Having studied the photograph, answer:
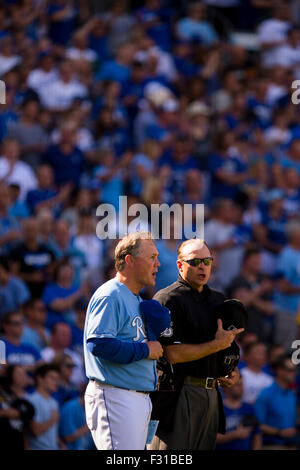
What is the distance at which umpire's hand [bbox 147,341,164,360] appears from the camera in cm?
489

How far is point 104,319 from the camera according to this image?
191 inches

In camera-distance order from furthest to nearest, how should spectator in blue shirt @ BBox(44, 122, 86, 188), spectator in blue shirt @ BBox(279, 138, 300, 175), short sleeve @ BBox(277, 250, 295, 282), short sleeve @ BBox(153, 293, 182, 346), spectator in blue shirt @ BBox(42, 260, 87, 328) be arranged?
spectator in blue shirt @ BBox(279, 138, 300, 175) < short sleeve @ BBox(277, 250, 295, 282) < spectator in blue shirt @ BBox(44, 122, 86, 188) < spectator in blue shirt @ BBox(42, 260, 87, 328) < short sleeve @ BBox(153, 293, 182, 346)

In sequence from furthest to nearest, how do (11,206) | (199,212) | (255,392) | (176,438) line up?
1. (199,212)
2. (11,206)
3. (255,392)
4. (176,438)

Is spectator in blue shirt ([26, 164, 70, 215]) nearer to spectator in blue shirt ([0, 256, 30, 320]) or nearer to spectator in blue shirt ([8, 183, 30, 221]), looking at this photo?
spectator in blue shirt ([8, 183, 30, 221])

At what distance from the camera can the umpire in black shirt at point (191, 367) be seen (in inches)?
211

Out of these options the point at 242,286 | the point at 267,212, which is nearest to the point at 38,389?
the point at 242,286

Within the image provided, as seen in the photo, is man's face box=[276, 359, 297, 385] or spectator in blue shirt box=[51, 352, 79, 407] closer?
spectator in blue shirt box=[51, 352, 79, 407]

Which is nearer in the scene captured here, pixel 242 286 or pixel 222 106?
pixel 242 286

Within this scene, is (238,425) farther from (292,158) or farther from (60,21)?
(60,21)

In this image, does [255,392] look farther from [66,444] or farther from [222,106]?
[222,106]

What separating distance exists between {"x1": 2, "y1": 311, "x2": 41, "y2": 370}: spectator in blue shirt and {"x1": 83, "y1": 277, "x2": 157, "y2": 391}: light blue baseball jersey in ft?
10.1

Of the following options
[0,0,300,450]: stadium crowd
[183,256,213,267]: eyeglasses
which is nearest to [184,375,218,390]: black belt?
[183,256,213,267]: eyeglasses

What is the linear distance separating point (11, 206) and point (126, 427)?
4.90m

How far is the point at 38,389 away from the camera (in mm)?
7379
